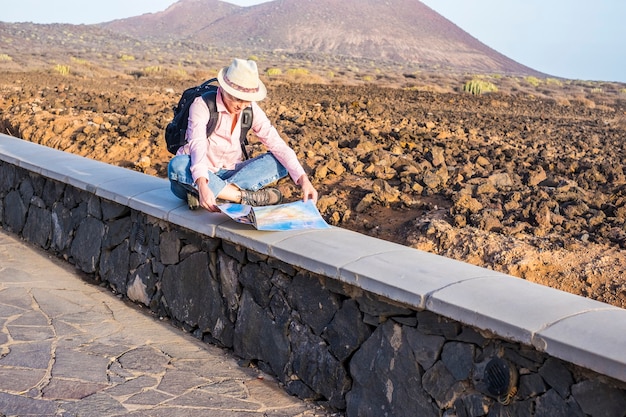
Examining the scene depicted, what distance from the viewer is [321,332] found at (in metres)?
4.24

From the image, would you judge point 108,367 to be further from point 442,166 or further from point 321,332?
point 442,166

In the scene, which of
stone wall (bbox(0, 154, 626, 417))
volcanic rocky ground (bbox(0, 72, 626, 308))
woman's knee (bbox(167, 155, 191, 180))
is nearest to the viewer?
stone wall (bbox(0, 154, 626, 417))

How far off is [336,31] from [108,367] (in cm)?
8405

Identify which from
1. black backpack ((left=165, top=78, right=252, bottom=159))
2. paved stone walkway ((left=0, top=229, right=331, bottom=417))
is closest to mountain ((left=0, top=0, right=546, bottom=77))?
paved stone walkway ((left=0, top=229, right=331, bottom=417))

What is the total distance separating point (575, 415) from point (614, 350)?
31cm

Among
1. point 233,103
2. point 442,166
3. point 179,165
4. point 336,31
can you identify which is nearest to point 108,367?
point 179,165

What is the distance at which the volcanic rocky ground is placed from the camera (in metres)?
5.45

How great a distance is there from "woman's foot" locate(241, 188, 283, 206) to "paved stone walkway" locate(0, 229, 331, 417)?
856 mm

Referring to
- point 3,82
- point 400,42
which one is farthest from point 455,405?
point 400,42

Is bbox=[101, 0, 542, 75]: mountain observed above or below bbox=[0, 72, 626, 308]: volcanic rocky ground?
above

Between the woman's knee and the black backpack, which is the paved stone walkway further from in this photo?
the black backpack

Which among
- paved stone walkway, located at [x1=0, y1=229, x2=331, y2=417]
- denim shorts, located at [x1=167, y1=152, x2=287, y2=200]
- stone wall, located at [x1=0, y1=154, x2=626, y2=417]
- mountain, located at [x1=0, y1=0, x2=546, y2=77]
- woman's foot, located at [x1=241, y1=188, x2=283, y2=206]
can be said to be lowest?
paved stone walkway, located at [x1=0, y1=229, x2=331, y2=417]

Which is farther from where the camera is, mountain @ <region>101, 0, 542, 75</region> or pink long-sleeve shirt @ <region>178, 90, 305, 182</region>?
mountain @ <region>101, 0, 542, 75</region>

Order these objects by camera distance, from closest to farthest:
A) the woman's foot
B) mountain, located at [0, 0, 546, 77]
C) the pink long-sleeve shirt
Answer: the pink long-sleeve shirt < the woman's foot < mountain, located at [0, 0, 546, 77]
